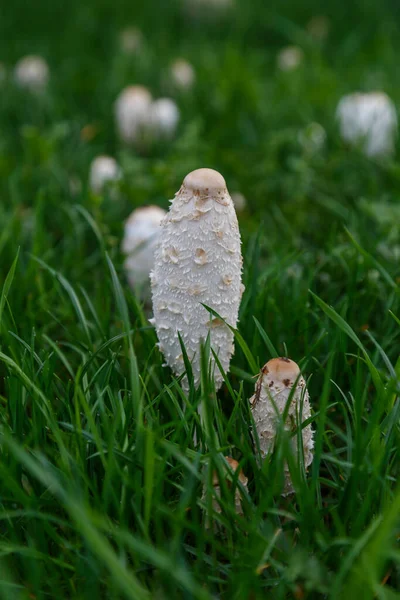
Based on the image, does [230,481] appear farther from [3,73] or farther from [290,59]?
[290,59]

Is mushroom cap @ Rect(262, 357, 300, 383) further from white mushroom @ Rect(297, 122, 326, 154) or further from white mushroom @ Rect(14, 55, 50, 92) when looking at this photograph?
white mushroom @ Rect(14, 55, 50, 92)

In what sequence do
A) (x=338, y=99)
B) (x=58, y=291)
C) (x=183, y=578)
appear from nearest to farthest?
(x=183, y=578) → (x=58, y=291) → (x=338, y=99)

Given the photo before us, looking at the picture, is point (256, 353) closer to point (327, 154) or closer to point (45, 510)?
point (45, 510)

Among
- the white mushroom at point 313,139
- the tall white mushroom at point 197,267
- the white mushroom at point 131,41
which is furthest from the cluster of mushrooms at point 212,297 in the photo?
the white mushroom at point 131,41

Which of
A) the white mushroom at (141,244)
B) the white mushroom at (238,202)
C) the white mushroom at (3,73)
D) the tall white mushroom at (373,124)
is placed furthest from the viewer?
the white mushroom at (3,73)

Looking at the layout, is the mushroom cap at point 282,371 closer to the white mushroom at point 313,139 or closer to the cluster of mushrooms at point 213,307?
the cluster of mushrooms at point 213,307

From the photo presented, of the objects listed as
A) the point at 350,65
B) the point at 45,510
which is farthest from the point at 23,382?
the point at 350,65
